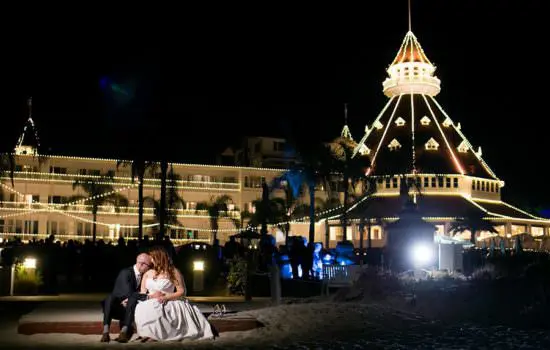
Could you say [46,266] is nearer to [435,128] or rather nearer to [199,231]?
[199,231]

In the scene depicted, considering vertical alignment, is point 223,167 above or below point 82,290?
above

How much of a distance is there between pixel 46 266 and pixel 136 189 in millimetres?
48790

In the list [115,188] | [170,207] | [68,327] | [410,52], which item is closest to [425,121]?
[410,52]

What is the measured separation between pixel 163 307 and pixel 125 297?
60cm

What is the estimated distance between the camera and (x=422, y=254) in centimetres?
2573

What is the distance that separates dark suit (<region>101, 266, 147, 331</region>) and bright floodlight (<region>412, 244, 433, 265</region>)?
15.0 metres

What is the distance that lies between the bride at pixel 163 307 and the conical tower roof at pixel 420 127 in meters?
Result: 60.1

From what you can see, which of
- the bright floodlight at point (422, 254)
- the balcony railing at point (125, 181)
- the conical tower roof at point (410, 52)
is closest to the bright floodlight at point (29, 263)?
the bright floodlight at point (422, 254)

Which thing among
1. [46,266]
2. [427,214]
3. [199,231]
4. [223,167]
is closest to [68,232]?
[199,231]

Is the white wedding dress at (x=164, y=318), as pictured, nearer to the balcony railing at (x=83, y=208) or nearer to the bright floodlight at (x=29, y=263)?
the bright floodlight at (x=29, y=263)

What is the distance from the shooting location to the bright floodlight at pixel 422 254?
25.4 meters

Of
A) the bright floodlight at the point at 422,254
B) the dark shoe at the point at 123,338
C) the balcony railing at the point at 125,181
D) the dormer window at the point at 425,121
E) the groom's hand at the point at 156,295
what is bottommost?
the dark shoe at the point at 123,338

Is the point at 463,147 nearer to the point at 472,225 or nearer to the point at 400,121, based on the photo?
Answer: the point at 400,121

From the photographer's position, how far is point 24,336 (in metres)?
12.5
